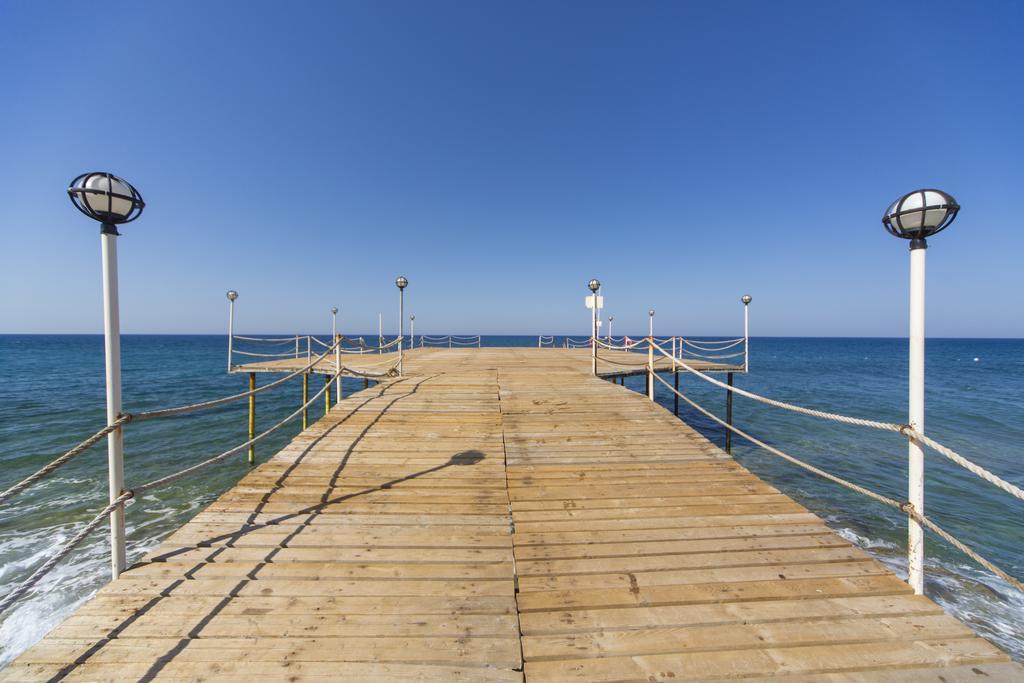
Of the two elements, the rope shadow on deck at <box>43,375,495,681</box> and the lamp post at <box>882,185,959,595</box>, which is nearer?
the rope shadow on deck at <box>43,375,495,681</box>

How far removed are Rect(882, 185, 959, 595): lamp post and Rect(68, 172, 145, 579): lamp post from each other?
5.56 meters

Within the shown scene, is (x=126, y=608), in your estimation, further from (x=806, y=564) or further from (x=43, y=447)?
(x=43, y=447)

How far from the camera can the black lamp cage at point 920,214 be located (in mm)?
2578

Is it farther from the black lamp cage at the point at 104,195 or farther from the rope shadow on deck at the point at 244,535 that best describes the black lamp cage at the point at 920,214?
the black lamp cage at the point at 104,195

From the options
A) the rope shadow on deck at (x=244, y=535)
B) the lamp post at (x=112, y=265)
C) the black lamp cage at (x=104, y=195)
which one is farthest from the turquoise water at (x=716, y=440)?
the black lamp cage at (x=104, y=195)

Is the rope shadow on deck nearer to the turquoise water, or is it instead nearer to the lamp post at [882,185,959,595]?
the lamp post at [882,185,959,595]

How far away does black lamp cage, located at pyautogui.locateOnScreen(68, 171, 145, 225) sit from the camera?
8.96 feet

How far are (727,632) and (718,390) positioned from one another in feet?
87.6

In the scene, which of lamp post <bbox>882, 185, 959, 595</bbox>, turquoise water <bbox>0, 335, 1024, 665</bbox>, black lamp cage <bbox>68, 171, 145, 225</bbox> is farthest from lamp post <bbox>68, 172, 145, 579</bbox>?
lamp post <bbox>882, 185, 959, 595</bbox>

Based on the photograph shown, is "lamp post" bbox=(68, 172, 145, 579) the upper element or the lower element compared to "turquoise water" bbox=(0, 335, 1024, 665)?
upper

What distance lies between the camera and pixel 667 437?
5.56m

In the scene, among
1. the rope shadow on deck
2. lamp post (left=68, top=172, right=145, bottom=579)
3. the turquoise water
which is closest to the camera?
the rope shadow on deck

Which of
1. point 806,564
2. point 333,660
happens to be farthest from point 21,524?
point 806,564

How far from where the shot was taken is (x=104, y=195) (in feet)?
9.16
